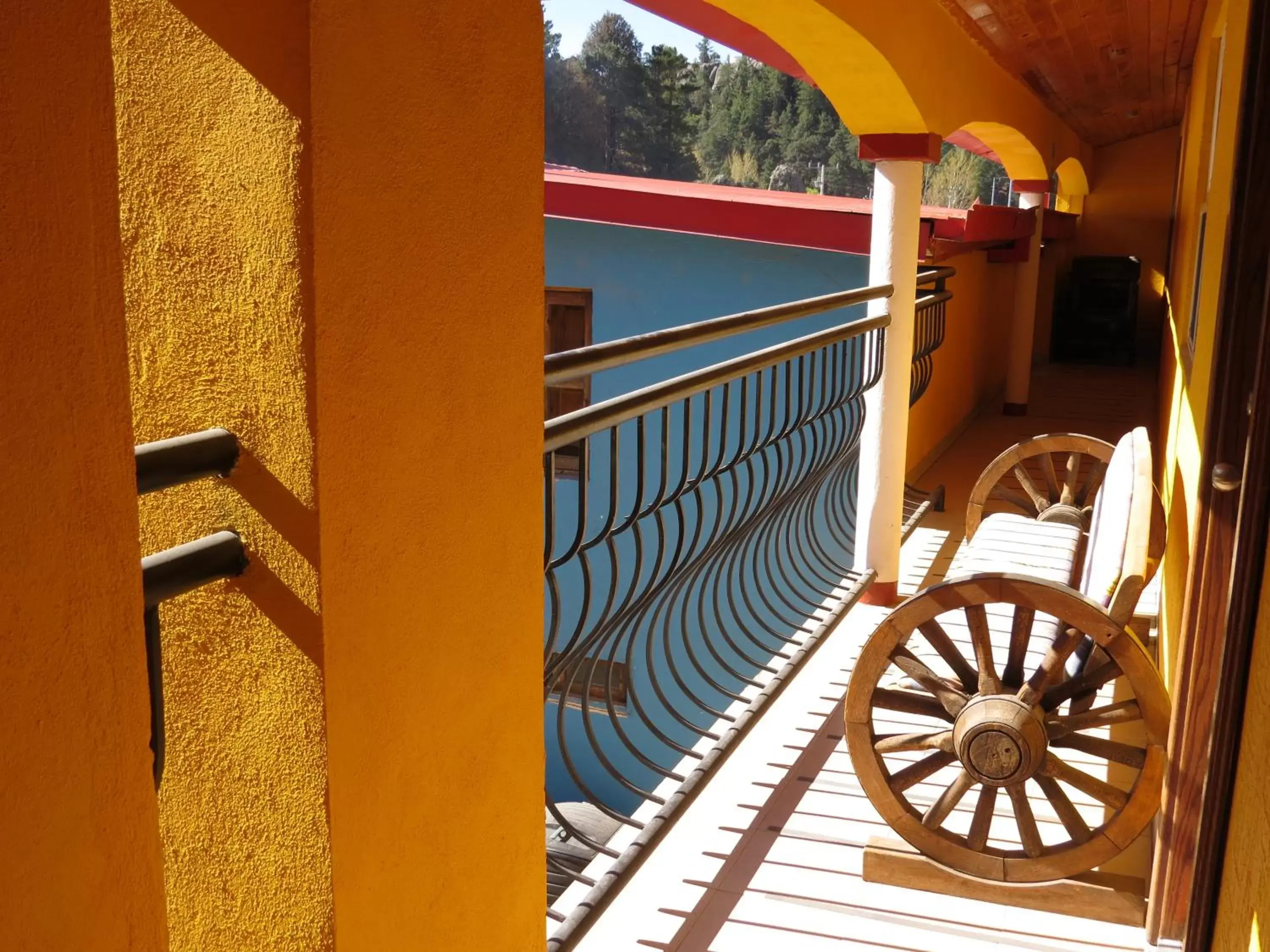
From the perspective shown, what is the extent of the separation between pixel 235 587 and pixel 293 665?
0.10 metres

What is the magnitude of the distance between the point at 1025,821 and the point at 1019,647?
34 cm

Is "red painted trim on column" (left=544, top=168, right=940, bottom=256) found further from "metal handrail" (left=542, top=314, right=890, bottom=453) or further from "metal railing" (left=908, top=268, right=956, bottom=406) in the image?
"metal handrail" (left=542, top=314, right=890, bottom=453)

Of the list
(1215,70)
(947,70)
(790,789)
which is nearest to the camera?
(790,789)

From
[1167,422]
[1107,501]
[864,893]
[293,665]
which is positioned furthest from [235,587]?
[1167,422]

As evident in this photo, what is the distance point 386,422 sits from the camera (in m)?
1.27

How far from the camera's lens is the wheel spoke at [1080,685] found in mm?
2387

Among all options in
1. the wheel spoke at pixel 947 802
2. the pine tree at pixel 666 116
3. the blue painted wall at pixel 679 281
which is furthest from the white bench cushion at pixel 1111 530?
the pine tree at pixel 666 116

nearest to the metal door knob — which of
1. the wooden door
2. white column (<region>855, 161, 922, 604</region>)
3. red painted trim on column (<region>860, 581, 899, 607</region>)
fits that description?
the wooden door

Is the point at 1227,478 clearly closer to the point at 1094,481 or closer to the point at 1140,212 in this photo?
the point at 1094,481

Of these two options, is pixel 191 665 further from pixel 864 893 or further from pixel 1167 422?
pixel 1167 422

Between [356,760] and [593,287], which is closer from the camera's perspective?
[356,760]

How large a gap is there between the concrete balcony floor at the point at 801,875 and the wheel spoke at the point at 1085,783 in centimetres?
24

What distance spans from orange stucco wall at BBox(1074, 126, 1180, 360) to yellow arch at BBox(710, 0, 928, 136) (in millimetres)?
9670

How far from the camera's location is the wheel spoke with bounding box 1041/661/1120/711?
2.39m
